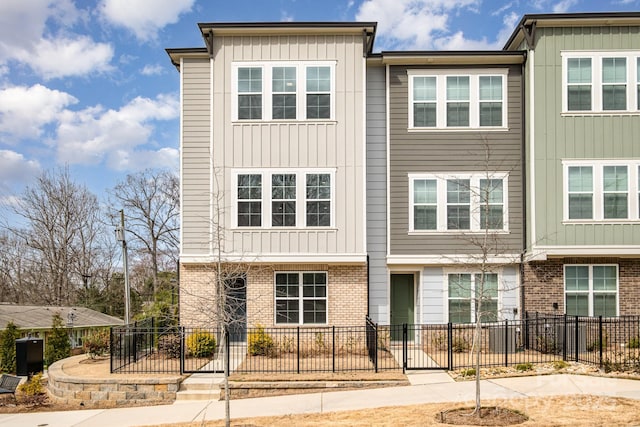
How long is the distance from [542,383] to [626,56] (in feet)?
34.1

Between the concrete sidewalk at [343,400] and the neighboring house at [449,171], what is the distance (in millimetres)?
4937

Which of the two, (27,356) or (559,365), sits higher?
(559,365)

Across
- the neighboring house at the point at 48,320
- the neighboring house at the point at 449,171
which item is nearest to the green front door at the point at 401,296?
the neighboring house at the point at 449,171

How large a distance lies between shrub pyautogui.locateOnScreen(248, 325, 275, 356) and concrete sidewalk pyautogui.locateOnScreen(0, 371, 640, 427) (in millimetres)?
3569

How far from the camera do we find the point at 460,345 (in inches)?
683

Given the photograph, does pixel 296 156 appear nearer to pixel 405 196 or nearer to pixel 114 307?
pixel 405 196

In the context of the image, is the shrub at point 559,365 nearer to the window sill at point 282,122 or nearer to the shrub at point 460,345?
the shrub at point 460,345

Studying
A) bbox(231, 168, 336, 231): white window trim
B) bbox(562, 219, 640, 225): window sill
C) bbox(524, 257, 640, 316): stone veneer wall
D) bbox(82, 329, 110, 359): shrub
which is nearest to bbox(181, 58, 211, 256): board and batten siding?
bbox(231, 168, 336, 231): white window trim

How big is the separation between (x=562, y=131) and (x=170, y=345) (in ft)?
42.2

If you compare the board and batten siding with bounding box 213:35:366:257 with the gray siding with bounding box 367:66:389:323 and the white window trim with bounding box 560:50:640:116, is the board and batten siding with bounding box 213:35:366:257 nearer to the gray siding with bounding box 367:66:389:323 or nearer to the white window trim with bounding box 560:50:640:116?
the gray siding with bounding box 367:66:389:323

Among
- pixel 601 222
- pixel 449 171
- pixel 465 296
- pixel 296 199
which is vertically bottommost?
pixel 465 296

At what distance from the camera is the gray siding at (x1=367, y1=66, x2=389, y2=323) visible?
18.8 meters

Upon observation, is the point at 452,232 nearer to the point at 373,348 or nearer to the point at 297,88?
the point at 373,348

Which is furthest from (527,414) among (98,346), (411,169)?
(98,346)
